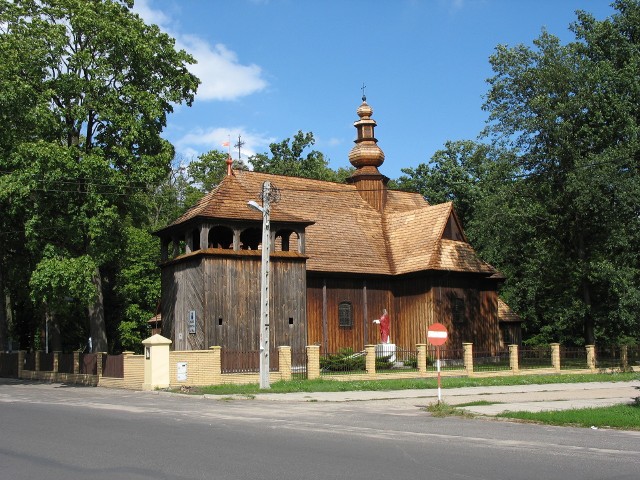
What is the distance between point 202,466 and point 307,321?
2506 cm

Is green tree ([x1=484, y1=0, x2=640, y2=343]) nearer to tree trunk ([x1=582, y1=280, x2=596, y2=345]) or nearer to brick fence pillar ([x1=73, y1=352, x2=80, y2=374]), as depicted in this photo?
tree trunk ([x1=582, y1=280, x2=596, y2=345])

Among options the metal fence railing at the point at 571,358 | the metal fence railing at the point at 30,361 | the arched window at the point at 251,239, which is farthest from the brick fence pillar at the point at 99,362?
the metal fence railing at the point at 571,358

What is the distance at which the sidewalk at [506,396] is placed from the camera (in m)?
19.1

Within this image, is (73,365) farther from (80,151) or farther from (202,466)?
(202,466)

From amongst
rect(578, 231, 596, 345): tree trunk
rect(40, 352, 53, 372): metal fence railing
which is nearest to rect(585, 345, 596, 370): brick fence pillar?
rect(578, 231, 596, 345): tree trunk

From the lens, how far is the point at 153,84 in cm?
3319

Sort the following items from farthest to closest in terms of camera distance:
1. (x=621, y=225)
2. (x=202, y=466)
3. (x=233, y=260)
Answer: (x=621, y=225) < (x=233, y=260) < (x=202, y=466)

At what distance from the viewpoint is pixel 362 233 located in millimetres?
39250

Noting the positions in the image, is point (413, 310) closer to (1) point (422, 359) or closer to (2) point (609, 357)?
(1) point (422, 359)

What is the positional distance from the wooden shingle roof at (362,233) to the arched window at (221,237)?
2069 millimetres

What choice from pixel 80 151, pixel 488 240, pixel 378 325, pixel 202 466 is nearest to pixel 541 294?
pixel 488 240

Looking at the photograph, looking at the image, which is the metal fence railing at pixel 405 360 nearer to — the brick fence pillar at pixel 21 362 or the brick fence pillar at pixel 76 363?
the brick fence pillar at pixel 76 363

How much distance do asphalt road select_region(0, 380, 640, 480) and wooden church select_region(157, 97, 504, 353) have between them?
39.8 feet

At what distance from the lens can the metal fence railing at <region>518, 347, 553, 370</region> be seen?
1339 inches
